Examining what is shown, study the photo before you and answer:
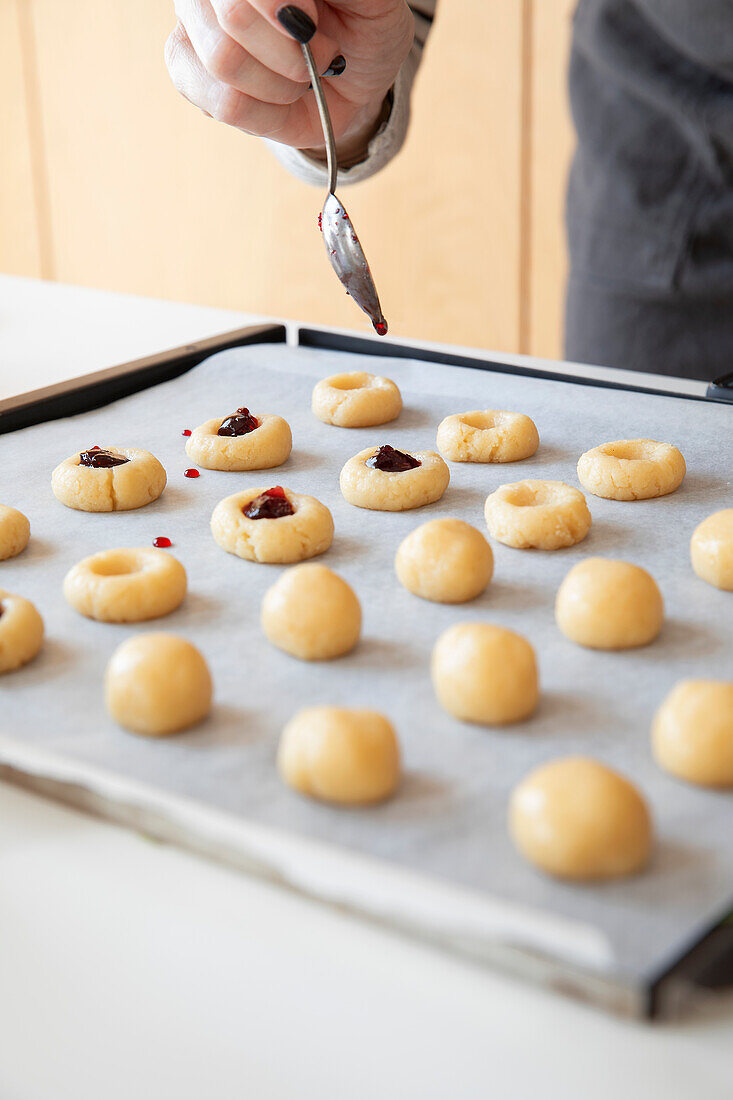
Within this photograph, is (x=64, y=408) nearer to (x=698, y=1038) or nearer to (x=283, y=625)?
(x=283, y=625)

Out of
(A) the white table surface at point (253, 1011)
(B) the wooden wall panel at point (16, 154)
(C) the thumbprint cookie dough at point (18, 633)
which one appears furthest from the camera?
(B) the wooden wall panel at point (16, 154)

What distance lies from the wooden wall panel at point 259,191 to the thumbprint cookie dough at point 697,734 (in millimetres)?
2564

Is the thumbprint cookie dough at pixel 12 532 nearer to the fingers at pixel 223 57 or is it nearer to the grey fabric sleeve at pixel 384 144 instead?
the fingers at pixel 223 57

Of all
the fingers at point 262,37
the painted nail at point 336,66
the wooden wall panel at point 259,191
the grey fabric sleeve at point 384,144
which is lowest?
the wooden wall panel at point 259,191

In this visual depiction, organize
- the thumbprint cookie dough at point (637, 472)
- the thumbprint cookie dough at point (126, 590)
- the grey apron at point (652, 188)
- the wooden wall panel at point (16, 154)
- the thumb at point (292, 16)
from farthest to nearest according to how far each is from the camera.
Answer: the wooden wall panel at point (16, 154)
the grey apron at point (652, 188)
the thumbprint cookie dough at point (637, 472)
the thumb at point (292, 16)
the thumbprint cookie dough at point (126, 590)

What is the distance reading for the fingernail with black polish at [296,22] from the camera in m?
1.25

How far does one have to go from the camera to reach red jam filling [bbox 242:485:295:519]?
131cm

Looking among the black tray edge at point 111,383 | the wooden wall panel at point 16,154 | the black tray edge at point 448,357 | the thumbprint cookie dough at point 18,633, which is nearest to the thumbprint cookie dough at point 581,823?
the thumbprint cookie dough at point 18,633

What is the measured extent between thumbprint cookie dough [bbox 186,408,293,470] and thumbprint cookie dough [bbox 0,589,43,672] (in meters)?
0.49

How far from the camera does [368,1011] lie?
684 millimetres

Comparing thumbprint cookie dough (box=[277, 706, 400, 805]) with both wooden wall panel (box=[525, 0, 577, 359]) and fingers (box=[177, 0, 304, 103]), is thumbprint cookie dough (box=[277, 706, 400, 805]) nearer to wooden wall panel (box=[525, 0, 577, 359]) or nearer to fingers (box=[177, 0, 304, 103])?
fingers (box=[177, 0, 304, 103])

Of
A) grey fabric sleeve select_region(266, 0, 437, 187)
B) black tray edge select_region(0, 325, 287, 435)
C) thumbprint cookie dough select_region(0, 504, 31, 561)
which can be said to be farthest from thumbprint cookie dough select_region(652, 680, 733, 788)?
grey fabric sleeve select_region(266, 0, 437, 187)

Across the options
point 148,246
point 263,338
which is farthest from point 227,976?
point 148,246

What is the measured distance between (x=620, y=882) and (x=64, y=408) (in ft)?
3.91
